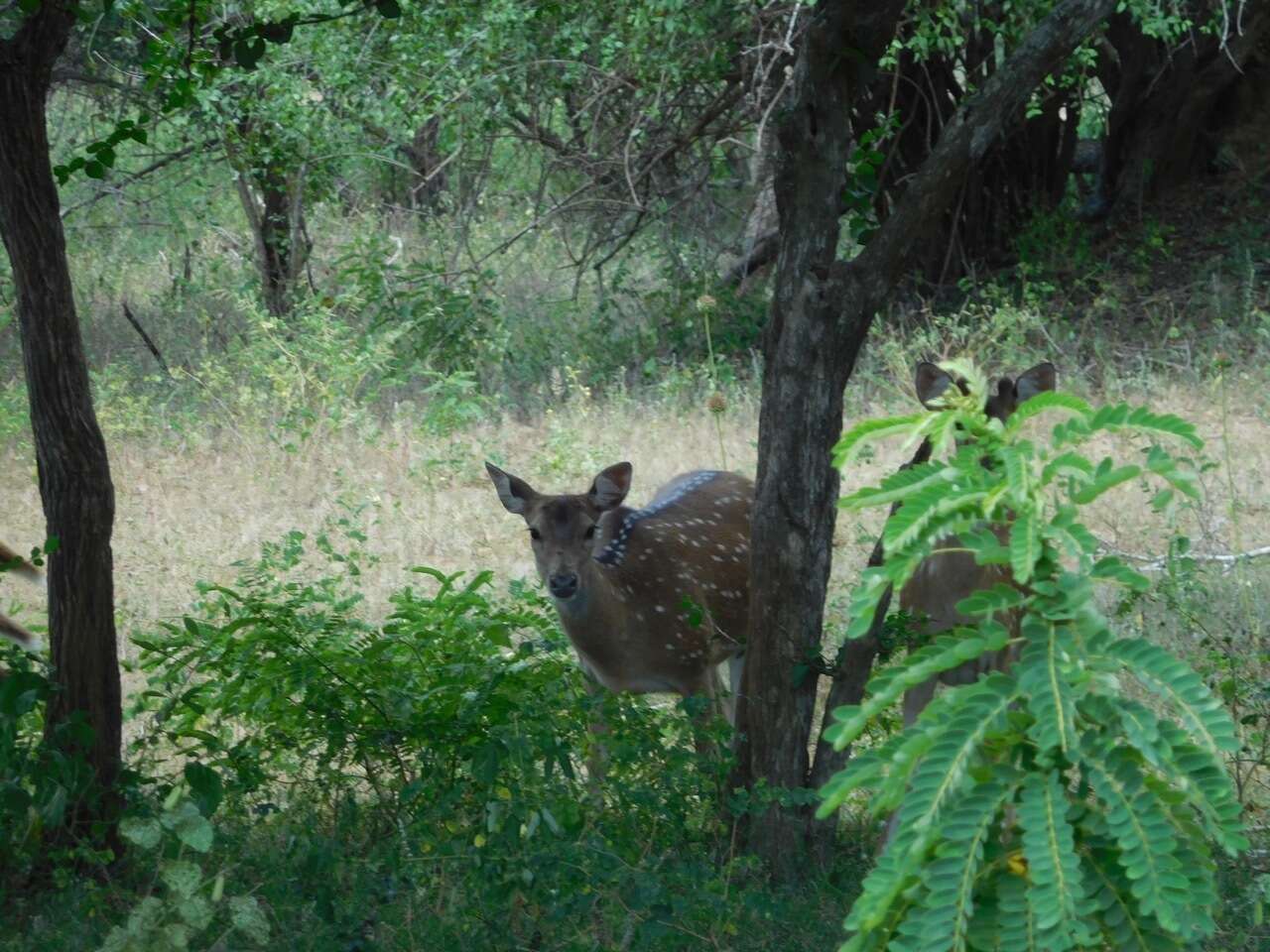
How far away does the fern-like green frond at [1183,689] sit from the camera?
2809 millimetres

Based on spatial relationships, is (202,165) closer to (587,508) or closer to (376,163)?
(376,163)

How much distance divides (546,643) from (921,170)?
2034 mm

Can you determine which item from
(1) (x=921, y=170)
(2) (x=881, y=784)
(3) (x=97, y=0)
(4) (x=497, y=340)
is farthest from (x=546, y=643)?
(4) (x=497, y=340)

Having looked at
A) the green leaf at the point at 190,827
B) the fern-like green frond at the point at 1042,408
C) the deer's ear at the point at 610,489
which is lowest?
the green leaf at the point at 190,827

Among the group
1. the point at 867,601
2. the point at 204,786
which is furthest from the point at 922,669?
the point at 204,786

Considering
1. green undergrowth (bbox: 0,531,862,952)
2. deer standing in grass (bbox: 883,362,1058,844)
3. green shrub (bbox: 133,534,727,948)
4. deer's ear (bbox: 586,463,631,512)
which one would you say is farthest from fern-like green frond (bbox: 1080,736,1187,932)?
deer's ear (bbox: 586,463,631,512)

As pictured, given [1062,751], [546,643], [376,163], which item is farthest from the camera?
[376,163]

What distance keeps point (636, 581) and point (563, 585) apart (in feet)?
1.87

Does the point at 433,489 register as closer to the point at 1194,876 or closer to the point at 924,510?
the point at 924,510

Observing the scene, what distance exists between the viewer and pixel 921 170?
5461 millimetres

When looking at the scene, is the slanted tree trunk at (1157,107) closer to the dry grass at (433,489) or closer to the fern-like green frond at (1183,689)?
the dry grass at (433,489)

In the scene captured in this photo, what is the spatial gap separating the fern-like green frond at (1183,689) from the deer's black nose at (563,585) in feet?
→ 14.9

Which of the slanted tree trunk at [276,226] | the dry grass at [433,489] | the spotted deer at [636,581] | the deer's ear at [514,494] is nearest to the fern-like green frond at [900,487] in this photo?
the spotted deer at [636,581]

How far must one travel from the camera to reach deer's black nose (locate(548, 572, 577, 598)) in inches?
285
